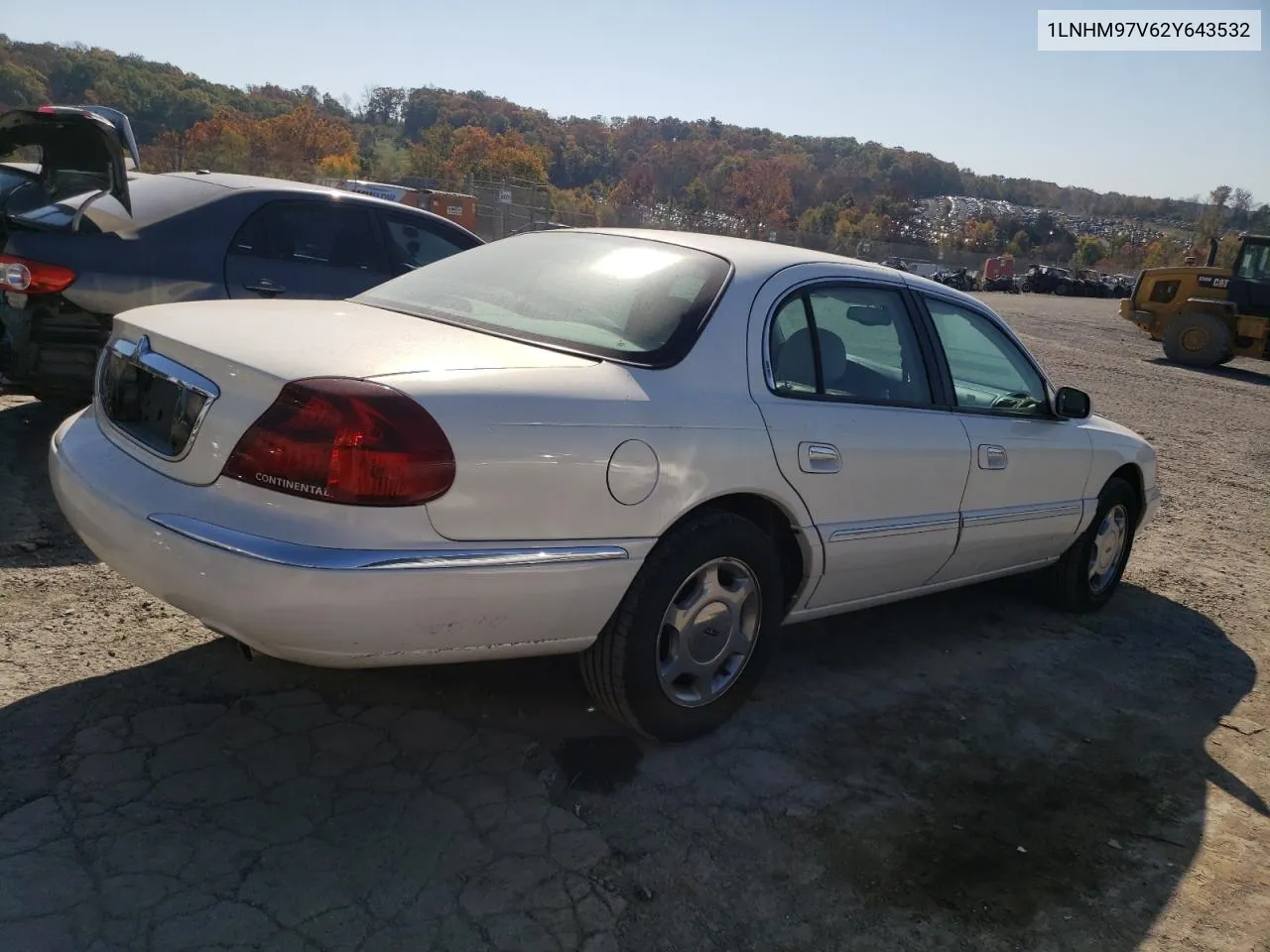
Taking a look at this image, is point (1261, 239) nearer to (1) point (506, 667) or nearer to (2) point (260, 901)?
(1) point (506, 667)

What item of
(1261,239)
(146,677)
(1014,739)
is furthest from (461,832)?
(1261,239)

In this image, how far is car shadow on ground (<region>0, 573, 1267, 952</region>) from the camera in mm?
2289

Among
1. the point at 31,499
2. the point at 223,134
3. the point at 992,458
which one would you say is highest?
the point at 223,134

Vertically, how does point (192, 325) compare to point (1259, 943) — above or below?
above

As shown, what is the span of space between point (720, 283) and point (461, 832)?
5.92ft

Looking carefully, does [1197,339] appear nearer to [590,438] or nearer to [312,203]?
[312,203]

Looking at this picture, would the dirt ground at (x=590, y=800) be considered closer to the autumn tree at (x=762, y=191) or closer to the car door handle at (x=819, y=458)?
the car door handle at (x=819, y=458)

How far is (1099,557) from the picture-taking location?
4.99 meters

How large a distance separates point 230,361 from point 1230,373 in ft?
73.5

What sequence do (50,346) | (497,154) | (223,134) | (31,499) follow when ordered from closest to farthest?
(31,499)
(50,346)
(223,134)
(497,154)

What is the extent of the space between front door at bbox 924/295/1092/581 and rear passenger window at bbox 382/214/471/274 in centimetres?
326

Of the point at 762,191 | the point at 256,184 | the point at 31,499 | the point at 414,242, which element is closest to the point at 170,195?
the point at 256,184

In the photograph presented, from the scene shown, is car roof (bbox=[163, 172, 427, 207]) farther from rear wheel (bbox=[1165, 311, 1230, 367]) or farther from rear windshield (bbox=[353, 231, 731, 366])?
rear wheel (bbox=[1165, 311, 1230, 367])

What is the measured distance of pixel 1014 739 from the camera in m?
3.57
